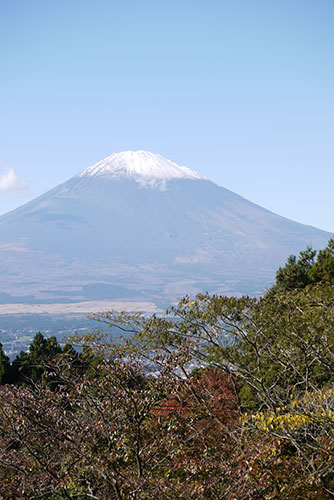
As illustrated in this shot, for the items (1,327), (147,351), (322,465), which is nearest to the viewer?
(322,465)

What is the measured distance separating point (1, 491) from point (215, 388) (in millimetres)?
6030

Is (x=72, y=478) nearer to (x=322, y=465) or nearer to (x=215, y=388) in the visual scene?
(x=322, y=465)

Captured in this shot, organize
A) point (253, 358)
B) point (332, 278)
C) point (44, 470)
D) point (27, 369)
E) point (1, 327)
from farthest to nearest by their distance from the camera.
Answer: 1. point (1, 327)
2. point (27, 369)
3. point (332, 278)
4. point (253, 358)
5. point (44, 470)

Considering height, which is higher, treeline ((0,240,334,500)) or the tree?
treeline ((0,240,334,500))

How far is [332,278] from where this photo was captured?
15.2 metres

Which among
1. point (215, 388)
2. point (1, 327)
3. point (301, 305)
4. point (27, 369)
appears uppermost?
point (301, 305)

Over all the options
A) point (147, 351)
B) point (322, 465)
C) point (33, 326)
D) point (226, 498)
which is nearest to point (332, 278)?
point (147, 351)

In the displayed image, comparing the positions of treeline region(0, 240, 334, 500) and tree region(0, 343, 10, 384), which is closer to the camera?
treeline region(0, 240, 334, 500)

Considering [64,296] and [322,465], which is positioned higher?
[322,465]

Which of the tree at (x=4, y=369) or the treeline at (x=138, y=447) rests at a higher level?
the treeline at (x=138, y=447)

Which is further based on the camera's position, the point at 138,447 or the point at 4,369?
the point at 4,369

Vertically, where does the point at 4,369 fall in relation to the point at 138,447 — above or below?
below

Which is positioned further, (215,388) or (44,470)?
(215,388)

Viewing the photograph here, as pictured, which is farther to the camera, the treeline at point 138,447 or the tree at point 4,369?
the tree at point 4,369
